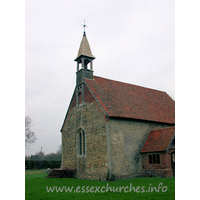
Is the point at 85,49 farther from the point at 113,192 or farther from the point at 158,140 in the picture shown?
the point at 113,192

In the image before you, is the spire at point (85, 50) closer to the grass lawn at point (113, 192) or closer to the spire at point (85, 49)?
the spire at point (85, 49)

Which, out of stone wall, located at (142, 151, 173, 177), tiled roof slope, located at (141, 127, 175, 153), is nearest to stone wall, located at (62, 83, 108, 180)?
stone wall, located at (142, 151, 173, 177)

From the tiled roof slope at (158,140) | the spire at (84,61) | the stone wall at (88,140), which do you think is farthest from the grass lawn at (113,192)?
the spire at (84,61)

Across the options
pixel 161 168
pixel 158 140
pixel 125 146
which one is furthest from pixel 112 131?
pixel 161 168

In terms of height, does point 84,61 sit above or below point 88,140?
above

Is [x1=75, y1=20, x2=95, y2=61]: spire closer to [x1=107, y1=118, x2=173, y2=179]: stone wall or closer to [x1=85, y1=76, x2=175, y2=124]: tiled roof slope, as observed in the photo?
[x1=85, y1=76, x2=175, y2=124]: tiled roof slope

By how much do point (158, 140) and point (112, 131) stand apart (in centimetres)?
452

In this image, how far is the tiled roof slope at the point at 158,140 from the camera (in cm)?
1895

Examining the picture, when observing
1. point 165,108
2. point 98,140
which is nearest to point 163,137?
point 98,140

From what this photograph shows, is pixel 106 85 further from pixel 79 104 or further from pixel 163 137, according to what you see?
pixel 163 137

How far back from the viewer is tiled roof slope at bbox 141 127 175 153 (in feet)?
62.2

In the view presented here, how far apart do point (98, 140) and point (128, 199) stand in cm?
987

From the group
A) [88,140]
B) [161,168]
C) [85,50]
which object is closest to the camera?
[161,168]

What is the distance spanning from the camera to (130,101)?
24.1 meters
